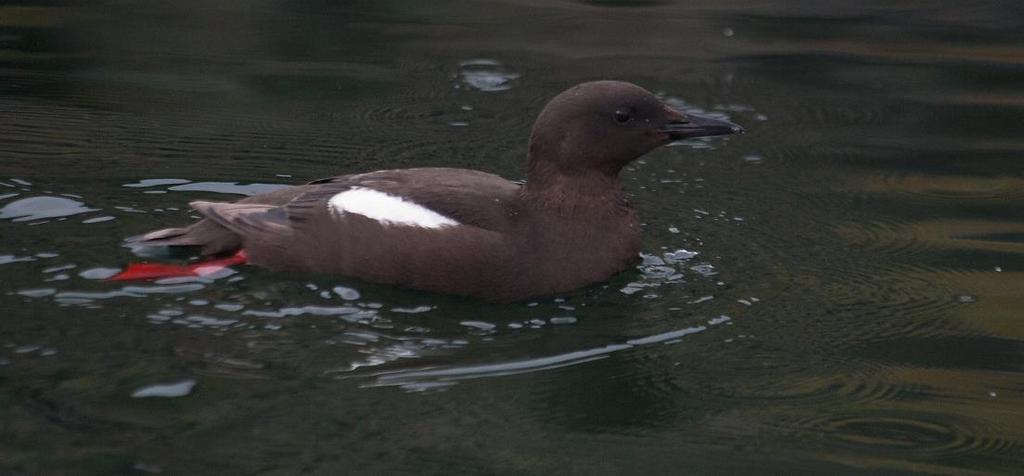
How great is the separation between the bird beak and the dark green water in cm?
55

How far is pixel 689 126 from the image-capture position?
6207mm

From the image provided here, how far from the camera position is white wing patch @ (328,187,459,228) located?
19.2ft

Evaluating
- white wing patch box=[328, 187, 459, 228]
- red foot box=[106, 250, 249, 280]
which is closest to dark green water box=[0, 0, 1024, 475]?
red foot box=[106, 250, 249, 280]

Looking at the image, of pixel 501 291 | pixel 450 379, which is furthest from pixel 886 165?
pixel 450 379

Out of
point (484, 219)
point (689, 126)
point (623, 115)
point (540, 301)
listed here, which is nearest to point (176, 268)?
point (484, 219)

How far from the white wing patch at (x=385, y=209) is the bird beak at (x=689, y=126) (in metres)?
1.04

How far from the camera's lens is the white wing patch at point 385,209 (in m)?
5.84

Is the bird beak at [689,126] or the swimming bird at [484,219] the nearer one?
the swimming bird at [484,219]

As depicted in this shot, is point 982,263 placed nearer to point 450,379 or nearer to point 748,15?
point 450,379

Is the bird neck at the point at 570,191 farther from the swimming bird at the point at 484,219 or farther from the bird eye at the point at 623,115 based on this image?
the bird eye at the point at 623,115

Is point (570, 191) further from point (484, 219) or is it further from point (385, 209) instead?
point (385, 209)

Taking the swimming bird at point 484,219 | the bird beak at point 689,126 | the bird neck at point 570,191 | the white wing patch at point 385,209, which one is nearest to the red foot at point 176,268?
the swimming bird at point 484,219

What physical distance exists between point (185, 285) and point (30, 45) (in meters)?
4.18

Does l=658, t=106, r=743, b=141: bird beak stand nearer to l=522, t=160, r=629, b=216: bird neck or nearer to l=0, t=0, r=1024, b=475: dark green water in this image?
l=522, t=160, r=629, b=216: bird neck
